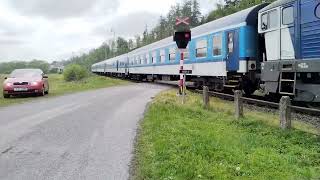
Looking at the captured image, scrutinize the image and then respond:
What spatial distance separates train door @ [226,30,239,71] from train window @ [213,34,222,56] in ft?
3.00

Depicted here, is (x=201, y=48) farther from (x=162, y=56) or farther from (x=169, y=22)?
(x=169, y=22)

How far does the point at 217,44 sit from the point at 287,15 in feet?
21.0

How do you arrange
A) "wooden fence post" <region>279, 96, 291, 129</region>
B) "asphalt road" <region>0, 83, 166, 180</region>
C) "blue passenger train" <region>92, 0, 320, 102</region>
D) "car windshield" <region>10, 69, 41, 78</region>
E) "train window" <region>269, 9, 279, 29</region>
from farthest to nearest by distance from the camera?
"car windshield" <region>10, 69, 41, 78</region>
"train window" <region>269, 9, 279, 29</region>
"blue passenger train" <region>92, 0, 320, 102</region>
"wooden fence post" <region>279, 96, 291, 129</region>
"asphalt road" <region>0, 83, 166, 180</region>

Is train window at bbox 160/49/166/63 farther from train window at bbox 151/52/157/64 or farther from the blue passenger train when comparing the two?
the blue passenger train

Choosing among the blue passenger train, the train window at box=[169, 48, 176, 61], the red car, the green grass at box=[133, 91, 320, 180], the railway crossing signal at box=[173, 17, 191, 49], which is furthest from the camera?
the train window at box=[169, 48, 176, 61]

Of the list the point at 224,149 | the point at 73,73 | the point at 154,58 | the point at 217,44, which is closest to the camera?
the point at 224,149

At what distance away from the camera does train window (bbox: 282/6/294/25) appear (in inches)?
599

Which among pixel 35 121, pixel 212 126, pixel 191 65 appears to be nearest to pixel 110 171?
pixel 212 126

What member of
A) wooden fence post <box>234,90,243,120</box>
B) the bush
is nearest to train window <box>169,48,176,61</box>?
wooden fence post <box>234,90,243,120</box>

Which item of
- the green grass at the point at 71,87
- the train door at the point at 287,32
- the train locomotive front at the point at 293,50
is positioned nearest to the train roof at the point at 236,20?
the train locomotive front at the point at 293,50

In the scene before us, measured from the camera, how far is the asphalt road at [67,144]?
7.79 meters

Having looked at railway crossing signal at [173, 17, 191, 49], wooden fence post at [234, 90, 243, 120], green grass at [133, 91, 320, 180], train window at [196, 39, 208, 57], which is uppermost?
railway crossing signal at [173, 17, 191, 49]

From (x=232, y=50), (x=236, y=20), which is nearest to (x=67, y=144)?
(x=232, y=50)

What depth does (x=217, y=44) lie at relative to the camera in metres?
21.7
